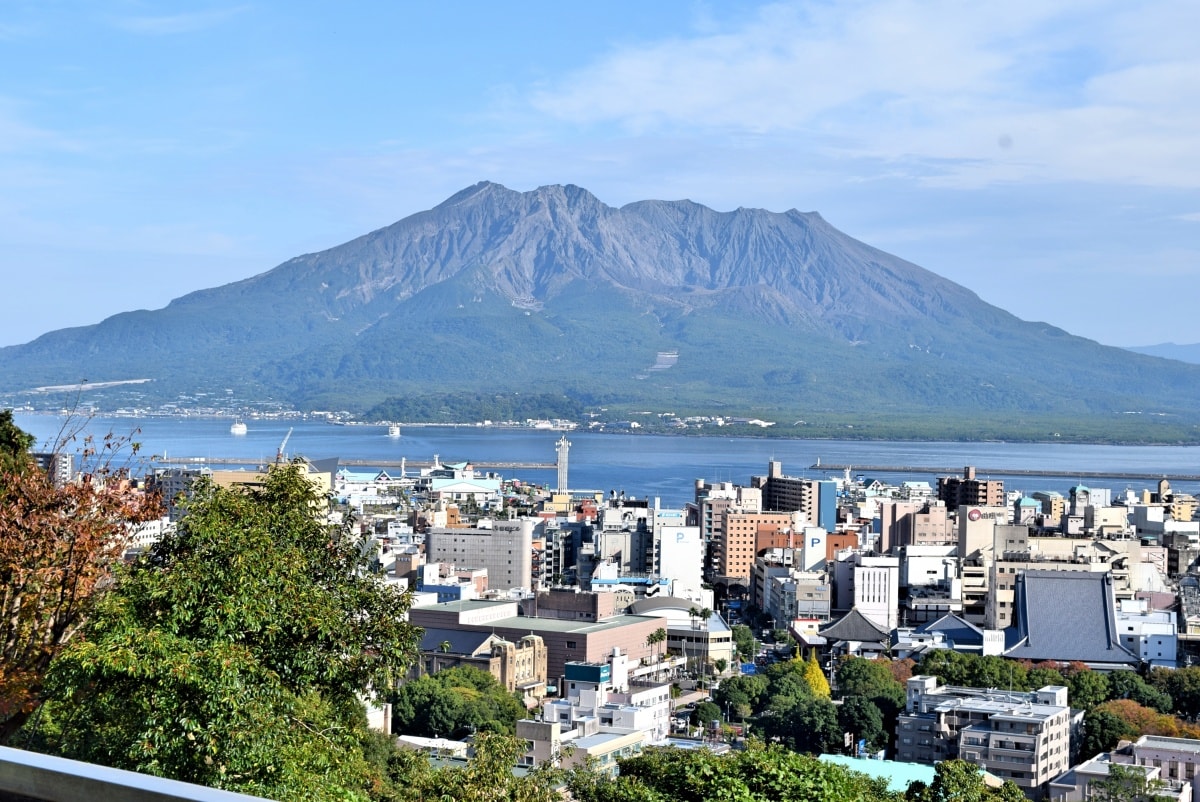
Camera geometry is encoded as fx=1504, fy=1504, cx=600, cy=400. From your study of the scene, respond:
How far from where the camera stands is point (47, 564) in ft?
12.2

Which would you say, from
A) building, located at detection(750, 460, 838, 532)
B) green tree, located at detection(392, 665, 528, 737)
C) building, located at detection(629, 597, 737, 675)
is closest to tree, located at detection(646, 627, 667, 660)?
building, located at detection(629, 597, 737, 675)

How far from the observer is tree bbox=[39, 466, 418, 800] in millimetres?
3416

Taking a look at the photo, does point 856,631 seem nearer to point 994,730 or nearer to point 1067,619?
point 1067,619

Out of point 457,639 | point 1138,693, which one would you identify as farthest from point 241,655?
point 1138,693

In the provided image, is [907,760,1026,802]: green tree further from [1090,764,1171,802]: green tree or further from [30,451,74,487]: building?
[30,451,74,487]: building

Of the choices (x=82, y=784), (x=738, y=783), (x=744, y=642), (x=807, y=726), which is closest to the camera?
(x=82, y=784)

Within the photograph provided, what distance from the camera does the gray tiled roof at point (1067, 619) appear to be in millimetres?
16469

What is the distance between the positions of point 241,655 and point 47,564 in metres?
Answer: 0.59

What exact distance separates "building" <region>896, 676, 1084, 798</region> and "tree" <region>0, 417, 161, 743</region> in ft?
27.9

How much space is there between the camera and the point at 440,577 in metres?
20.4

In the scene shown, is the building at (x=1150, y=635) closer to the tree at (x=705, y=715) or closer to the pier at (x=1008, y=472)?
the tree at (x=705, y=715)

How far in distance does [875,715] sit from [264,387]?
275ft

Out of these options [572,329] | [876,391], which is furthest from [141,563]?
[572,329]

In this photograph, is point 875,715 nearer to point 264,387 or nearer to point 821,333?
point 264,387
